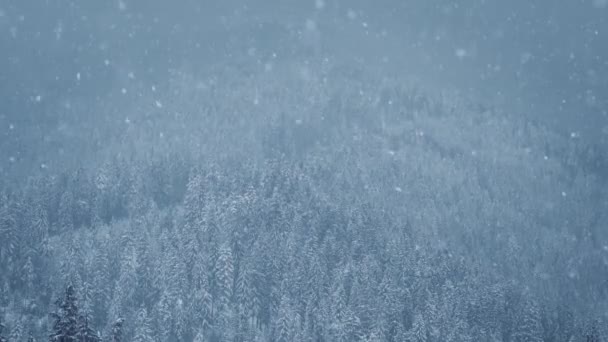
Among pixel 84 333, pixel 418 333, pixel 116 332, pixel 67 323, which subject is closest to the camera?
pixel 67 323

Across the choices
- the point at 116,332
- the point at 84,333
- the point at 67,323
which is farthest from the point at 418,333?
the point at 67,323

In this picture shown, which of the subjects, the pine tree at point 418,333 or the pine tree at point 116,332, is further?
the pine tree at point 418,333

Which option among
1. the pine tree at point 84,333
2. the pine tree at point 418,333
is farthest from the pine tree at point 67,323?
the pine tree at point 418,333

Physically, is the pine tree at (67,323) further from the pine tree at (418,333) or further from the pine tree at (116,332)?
the pine tree at (418,333)

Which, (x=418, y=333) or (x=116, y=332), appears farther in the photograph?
(x=418, y=333)

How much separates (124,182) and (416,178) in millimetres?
119847

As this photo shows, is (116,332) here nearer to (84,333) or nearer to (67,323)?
(84,333)

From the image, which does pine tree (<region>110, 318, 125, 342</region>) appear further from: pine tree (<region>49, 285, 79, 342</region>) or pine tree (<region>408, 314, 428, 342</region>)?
pine tree (<region>408, 314, 428, 342</region>)

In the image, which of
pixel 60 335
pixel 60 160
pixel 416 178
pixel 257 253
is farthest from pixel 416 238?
pixel 60 160

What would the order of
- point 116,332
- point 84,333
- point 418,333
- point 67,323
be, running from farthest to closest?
point 418,333, point 116,332, point 84,333, point 67,323

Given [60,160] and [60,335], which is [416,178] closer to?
[60,160]

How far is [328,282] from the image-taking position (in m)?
71.8

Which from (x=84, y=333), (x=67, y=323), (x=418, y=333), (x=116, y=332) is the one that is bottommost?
(x=418, y=333)

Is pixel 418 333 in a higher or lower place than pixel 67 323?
lower
